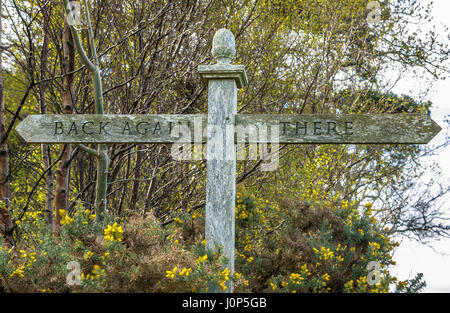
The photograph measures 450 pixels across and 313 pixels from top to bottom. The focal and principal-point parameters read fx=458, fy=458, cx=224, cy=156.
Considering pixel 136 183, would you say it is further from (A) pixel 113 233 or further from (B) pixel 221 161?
(A) pixel 113 233

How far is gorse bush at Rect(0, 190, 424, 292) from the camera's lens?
9.59 ft

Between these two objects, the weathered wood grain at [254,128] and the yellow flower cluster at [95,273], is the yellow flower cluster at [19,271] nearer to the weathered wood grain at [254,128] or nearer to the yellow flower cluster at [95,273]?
the yellow flower cluster at [95,273]

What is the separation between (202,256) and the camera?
3.45 metres

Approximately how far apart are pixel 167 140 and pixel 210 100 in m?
0.46

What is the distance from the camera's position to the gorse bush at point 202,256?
9.59 ft

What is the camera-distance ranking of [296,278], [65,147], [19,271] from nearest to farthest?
[19,271] < [296,278] < [65,147]

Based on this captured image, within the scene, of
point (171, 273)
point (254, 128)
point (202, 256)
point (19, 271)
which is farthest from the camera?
point (254, 128)

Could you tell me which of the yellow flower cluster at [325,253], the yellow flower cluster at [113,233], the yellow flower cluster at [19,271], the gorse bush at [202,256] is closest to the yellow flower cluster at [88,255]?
the gorse bush at [202,256]

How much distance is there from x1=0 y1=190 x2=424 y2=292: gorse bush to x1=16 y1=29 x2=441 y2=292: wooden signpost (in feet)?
1.18

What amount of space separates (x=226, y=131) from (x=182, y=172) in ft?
7.45

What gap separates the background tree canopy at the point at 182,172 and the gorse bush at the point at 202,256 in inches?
0.5

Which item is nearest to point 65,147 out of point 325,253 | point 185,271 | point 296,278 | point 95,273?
point 95,273
